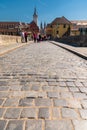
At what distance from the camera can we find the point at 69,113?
3.40 metres

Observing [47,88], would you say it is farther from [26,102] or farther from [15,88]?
[26,102]

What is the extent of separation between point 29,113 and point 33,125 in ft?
1.46

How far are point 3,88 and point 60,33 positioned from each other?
9464 centimetres

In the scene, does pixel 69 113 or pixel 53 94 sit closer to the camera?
pixel 69 113

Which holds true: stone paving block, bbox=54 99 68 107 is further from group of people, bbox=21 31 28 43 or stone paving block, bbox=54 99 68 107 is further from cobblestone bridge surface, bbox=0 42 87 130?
group of people, bbox=21 31 28 43

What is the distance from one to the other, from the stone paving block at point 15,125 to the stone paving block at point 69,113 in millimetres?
750

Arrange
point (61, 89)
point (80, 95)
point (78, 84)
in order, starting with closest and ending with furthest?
point (80, 95), point (61, 89), point (78, 84)

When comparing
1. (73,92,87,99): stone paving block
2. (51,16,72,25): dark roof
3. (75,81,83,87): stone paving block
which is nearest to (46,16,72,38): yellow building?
(51,16,72,25): dark roof

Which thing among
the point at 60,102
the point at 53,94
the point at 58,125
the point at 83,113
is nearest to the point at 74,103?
the point at 60,102

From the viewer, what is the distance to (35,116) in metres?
3.28

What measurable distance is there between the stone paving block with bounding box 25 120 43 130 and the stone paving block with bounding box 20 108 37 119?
168 millimetres

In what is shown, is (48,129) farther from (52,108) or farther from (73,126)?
(52,108)

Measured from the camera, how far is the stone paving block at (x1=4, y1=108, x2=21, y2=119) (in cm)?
325

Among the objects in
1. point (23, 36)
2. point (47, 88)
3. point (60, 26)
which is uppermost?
point (60, 26)
